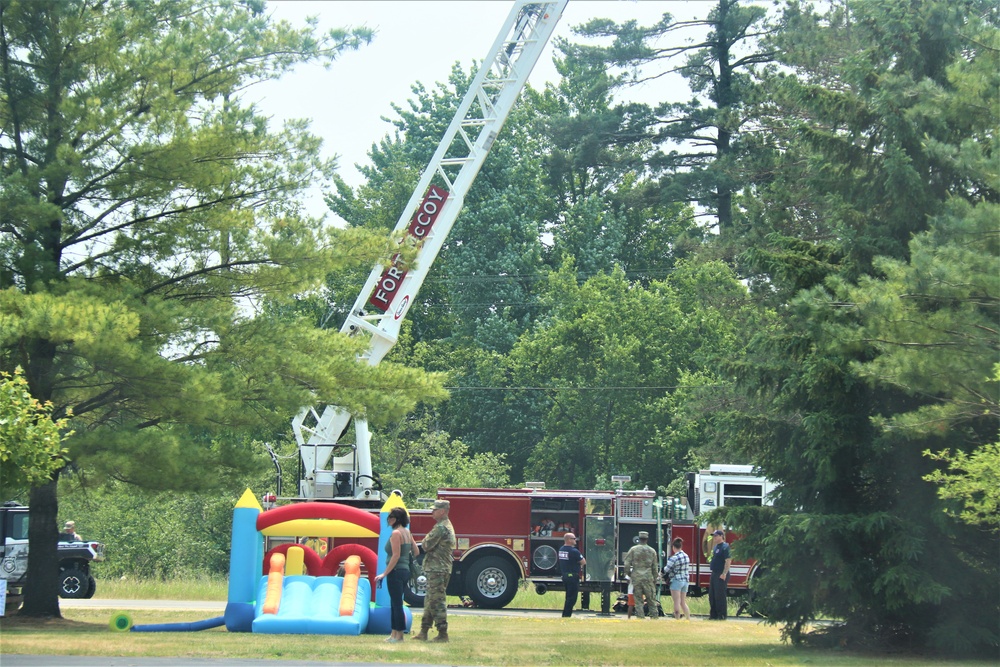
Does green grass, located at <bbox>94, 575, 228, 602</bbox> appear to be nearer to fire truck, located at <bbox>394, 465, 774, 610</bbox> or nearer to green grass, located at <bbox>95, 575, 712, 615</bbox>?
green grass, located at <bbox>95, 575, 712, 615</bbox>

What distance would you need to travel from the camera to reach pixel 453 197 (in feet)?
80.7

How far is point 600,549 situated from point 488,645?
10143mm

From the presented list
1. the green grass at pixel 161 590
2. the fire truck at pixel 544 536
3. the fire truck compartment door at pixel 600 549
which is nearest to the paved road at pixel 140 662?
the fire truck at pixel 544 536

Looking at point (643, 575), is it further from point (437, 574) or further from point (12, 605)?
point (12, 605)

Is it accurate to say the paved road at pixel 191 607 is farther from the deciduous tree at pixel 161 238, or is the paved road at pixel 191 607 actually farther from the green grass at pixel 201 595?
the deciduous tree at pixel 161 238

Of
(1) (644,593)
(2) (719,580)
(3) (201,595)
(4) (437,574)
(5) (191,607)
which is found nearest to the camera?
(4) (437,574)

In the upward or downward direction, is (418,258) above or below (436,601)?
above

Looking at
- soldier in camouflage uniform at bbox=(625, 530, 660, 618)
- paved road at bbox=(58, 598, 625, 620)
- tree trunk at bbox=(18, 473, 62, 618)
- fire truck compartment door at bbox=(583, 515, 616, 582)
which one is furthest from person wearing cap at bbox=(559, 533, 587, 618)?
tree trunk at bbox=(18, 473, 62, 618)

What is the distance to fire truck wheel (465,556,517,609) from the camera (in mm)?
23844

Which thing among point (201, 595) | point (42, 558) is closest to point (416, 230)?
point (201, 595)

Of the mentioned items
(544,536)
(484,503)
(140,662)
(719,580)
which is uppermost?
(484,503)

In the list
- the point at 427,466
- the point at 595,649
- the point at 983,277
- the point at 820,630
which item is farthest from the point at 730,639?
the point at 427,466

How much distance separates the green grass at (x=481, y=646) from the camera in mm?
12641

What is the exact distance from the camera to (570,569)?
22172 millimetres
